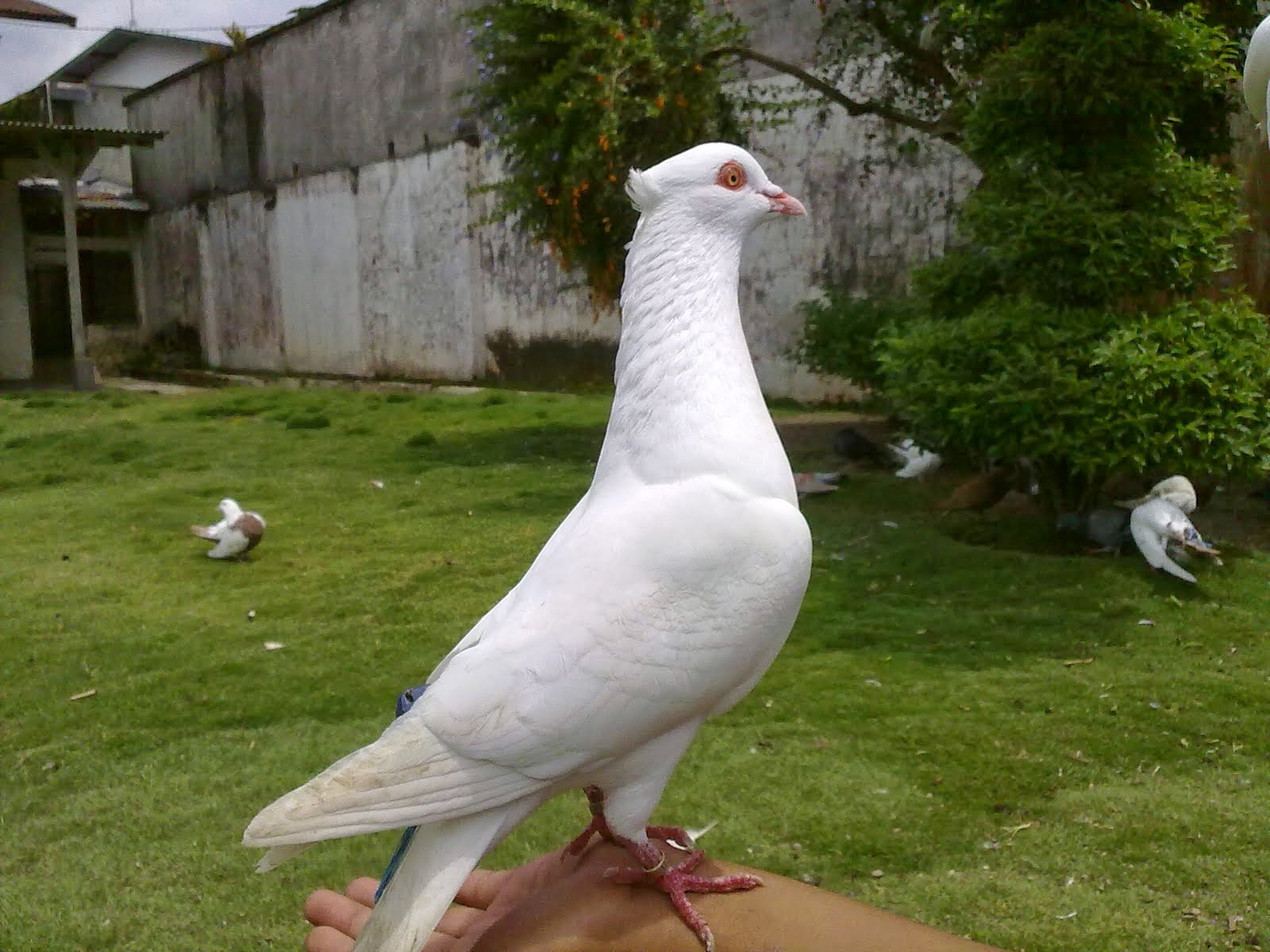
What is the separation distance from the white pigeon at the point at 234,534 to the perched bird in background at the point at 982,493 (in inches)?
128

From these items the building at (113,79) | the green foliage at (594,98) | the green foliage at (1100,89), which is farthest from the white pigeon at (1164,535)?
the building at (113,79)

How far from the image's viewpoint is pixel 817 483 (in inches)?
231

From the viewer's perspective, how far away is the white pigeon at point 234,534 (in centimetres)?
498

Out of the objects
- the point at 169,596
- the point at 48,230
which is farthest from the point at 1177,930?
the point at 48,230

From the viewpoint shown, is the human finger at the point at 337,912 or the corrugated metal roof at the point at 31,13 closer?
the human finger at the point at 337,912

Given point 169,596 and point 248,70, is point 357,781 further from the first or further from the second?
point 248,70

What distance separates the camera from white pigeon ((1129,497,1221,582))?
13.4 feet

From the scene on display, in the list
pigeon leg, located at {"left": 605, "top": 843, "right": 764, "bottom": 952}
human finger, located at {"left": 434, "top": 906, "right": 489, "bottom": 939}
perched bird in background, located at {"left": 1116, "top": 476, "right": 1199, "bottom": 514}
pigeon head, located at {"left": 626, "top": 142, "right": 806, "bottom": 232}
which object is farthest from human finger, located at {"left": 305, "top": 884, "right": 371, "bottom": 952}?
perched bird in background, located at {"left": 1116, "top": 476, "right": 1199, "bottom": 514}

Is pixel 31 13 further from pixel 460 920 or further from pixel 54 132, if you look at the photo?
pixel 460 920

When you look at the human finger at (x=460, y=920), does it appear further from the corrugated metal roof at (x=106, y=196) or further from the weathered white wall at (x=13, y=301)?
the corrugated metal roof at (x=106, y=196)

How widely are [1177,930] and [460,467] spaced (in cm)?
520

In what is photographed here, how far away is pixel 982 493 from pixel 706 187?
13.8 ft

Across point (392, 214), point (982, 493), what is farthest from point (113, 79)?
point (982, 493)

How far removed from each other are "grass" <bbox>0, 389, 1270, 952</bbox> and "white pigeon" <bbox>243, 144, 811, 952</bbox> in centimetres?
106
